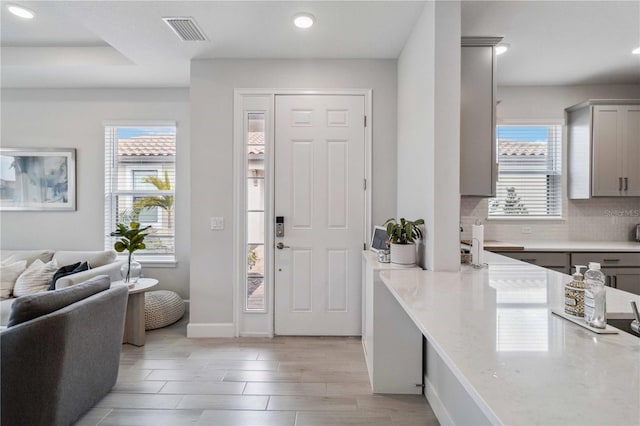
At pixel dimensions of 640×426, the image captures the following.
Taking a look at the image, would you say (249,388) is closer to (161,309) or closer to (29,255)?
Answer: (161,309)

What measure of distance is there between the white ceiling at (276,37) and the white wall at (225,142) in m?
0.13

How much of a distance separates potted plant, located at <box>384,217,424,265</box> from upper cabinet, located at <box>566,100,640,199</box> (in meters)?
2.41

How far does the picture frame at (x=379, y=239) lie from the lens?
260cm

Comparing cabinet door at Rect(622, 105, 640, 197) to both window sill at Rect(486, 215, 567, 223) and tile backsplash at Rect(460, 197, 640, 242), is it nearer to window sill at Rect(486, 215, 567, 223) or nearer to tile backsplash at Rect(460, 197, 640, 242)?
tile backsplash at Rect(460, 197, 640, 242)

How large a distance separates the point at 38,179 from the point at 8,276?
1309mm

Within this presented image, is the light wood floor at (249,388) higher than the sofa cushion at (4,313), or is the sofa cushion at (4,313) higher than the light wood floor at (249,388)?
the sofa cushion at (4,313)

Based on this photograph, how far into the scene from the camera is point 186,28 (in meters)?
2.50

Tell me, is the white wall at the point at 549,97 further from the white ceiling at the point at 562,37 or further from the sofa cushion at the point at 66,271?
the sofa cushion at the point at 66,271

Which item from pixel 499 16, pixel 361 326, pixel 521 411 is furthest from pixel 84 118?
pixel 521 411

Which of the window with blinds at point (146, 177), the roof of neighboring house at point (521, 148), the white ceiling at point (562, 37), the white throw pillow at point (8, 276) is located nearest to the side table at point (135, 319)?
the window with blinds at point (146, 177)

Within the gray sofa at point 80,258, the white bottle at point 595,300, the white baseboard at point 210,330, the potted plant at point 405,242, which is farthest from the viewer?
the gray sofa at point 80,258

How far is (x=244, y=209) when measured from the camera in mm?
3072

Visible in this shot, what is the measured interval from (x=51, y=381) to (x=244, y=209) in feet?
5.98

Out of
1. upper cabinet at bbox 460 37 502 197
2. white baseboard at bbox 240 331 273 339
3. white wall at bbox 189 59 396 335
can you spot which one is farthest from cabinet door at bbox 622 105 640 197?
white baseboard at bbox 240 331 273 339
